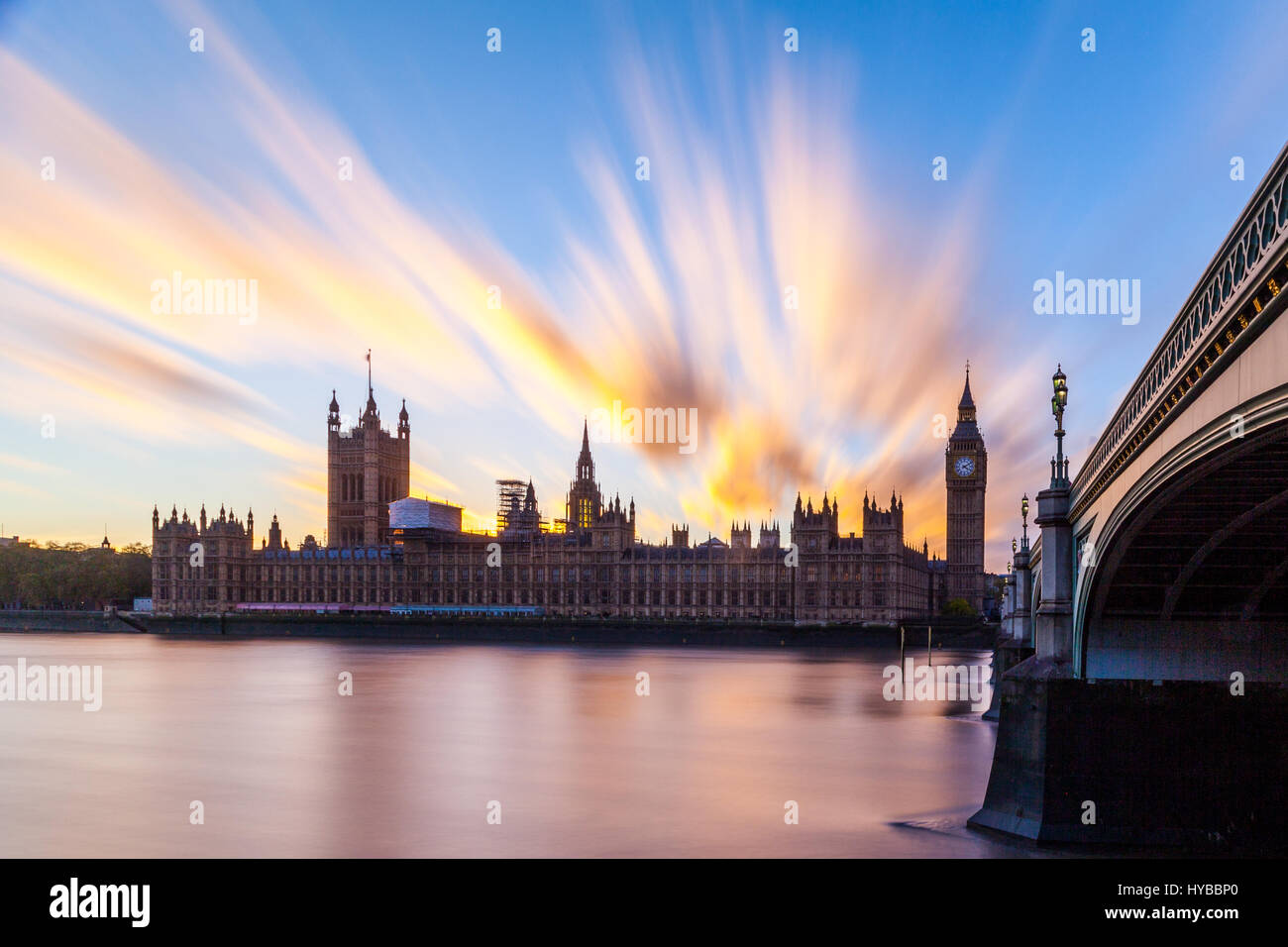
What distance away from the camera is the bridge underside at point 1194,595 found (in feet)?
55.9

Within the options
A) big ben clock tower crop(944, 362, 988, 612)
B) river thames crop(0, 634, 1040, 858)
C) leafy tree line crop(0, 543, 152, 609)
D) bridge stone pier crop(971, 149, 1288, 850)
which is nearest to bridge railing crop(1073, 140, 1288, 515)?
bridge stone pier crop(971, 149, 1288, 850)

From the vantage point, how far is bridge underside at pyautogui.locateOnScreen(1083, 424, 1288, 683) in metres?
17.0

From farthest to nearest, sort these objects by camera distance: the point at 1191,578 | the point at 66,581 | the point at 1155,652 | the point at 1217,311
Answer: the point at 66,581 → the point at 1155,652 → the point at 1191,578 → the point at 1217,311

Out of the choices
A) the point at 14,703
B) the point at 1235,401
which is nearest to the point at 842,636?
the point at 14,703

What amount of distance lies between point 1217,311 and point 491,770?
25151 millimetres

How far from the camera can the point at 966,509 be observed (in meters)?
161

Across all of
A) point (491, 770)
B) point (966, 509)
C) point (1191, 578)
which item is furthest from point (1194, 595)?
point (966, 509)

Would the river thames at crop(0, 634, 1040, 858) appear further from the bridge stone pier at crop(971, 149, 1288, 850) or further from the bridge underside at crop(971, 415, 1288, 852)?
the bridge stone pier at crop(971, 149, 1288, 850)

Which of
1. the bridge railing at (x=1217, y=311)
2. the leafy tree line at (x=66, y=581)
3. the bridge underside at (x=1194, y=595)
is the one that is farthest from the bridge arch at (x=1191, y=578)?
the leafy tree line at (x=66, y=581)

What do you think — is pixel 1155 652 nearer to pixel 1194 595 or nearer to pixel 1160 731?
pixel 1194 595

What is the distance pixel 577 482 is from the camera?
149 m

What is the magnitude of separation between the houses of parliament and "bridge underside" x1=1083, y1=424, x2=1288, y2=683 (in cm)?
9936
